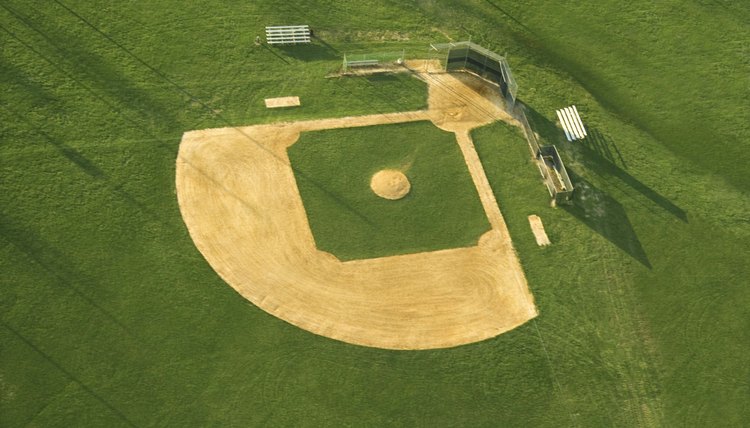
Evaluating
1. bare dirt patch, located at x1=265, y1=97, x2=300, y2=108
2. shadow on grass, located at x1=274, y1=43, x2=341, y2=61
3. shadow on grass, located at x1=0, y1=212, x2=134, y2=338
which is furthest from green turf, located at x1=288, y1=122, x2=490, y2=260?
shadow on grass, located at x1=0, y1=212, x2=134, y2=338

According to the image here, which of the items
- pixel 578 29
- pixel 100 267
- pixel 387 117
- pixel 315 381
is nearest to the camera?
pixel 315 381

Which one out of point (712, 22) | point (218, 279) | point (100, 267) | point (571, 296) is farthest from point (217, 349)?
point (712, 22)

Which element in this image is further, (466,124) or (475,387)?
(466,124)

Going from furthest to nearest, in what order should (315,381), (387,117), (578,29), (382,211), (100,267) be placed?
1. (578,29)
2. (387,117)
3. (382,211)
4. (100,267)
5. (315,381)

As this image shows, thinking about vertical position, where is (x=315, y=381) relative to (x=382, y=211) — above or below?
below

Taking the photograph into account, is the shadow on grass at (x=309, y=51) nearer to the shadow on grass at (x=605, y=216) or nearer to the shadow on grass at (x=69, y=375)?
the shadow on grass at (x=605, y=216)

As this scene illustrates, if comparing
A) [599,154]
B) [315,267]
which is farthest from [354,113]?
[599,154]

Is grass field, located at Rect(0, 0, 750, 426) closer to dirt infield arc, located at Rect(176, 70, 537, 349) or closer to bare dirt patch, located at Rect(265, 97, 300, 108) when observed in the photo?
bare dirt patch, located at Rect(265, 97, 300, 108)

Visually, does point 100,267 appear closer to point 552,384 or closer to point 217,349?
point 217,349
